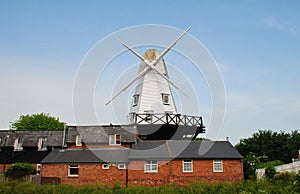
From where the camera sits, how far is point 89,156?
27.8 meters

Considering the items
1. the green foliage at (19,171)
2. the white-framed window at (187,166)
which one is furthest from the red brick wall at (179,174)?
the green foliage at (19,171)

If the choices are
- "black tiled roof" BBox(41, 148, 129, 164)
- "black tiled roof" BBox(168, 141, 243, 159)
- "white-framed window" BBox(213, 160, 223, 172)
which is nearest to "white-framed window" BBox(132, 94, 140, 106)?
"black tiled roof" BBox(41, 148, 129, 164)

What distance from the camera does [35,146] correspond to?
32.9 metres

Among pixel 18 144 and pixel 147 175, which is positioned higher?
pixel 18 144

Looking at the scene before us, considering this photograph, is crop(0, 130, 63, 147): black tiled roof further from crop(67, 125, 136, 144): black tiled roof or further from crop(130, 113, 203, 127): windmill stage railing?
crop(130, 113, 203, 127): windmill stage railing

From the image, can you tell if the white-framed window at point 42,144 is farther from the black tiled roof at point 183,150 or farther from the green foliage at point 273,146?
the green foliage at point 273,146

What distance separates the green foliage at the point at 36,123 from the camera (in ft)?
158

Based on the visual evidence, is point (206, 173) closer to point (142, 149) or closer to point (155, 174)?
point (155, 174)

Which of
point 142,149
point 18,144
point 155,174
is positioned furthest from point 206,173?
point 18,144

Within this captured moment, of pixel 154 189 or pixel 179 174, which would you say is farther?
pixel 179 174

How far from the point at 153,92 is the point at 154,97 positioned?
2.02 ft

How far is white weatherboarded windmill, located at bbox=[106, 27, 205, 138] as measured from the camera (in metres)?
30.0

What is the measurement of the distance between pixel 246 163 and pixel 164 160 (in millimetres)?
9808

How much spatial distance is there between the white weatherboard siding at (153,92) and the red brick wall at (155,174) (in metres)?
6.73
